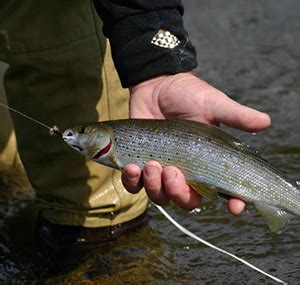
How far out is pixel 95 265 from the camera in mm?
3758

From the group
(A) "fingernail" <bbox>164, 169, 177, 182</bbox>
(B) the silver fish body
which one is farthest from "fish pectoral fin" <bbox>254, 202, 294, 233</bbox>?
(A) "fingernail" <bbox>164, 169, 177, 182</bbox>

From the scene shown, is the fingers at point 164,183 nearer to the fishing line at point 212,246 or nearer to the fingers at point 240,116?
the fingers at point 240,116

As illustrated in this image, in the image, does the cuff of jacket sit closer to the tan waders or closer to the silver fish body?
the silver fish body

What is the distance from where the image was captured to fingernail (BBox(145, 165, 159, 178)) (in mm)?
2664

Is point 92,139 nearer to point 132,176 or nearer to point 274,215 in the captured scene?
point 132,176

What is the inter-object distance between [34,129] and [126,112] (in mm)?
492

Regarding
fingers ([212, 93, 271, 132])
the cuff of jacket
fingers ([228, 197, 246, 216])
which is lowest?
fingers ([228, 197, 246, 216])

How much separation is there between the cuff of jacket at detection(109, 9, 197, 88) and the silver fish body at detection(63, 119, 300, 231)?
232mm

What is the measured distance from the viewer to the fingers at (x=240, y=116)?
8.77 ft

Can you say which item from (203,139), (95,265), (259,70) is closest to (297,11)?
(259,70)

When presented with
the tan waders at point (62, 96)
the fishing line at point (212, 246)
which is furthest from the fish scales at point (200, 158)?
the tan waders at point (62, 96)

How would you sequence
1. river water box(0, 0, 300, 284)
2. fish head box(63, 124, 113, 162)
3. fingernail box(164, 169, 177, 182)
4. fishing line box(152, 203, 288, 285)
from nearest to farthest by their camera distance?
fingernail box(164, 169, 177, 182)
fish head box(63, 124, 113, 162)
fishing line box(152, 203, 288, 285)
river water box(0, 0, 300, 284)

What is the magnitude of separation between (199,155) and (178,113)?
219mm

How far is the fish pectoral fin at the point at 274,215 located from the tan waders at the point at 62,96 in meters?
1.16
